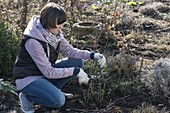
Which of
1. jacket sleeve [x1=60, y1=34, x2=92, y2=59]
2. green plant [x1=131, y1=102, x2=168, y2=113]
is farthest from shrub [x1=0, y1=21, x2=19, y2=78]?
green plant [x1=131, y1=102, x2=168, y2=113]

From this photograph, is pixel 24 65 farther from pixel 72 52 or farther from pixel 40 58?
pixel 72 52

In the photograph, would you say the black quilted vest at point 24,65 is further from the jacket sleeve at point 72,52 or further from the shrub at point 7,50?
the shrub at point 7,50

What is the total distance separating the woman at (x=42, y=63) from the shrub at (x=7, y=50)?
2.51ft

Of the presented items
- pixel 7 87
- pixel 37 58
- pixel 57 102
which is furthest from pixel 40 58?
pixel 7 87

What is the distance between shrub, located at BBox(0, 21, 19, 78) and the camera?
14.9 feet

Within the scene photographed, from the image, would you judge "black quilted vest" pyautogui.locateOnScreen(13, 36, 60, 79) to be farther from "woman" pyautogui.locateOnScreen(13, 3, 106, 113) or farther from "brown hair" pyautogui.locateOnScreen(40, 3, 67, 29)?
"brown hair" pyautogui.locateOnScreen(40, 3, 67, 29)

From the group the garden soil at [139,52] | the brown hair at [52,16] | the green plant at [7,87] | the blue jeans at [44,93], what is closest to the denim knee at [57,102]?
the blue jeans at [44,93]

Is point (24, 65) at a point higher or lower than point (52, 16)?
lower

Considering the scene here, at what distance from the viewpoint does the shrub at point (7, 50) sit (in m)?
4.55

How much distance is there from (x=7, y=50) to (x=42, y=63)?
1053 millimetres

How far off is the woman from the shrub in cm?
76

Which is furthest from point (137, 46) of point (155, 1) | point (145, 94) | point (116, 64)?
point (155, 1)

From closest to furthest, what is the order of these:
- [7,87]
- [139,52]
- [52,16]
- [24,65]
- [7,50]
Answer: [52,16], [24,65], [7,87], [7,50], [139,52]

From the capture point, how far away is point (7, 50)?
4.58 meters
